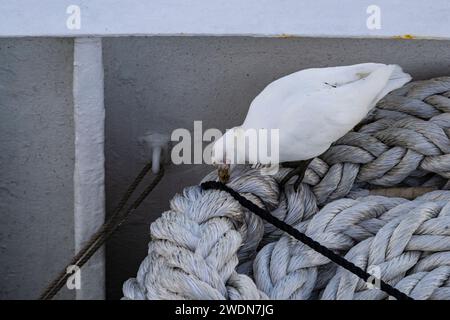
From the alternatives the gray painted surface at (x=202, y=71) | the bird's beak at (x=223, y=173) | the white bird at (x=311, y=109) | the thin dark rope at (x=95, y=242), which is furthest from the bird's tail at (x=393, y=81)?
the thin dark rope at (x=95, y=242)

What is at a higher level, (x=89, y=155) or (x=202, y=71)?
(x=202, y=71)

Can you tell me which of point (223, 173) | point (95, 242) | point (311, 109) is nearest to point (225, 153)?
point (223, 173)

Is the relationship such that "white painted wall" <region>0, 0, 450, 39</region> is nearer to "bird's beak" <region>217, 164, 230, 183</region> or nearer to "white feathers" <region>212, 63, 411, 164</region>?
"white feathers" <region>212, 63, 411, 164</region>

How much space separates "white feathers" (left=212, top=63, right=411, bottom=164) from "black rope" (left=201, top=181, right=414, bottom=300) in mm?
60

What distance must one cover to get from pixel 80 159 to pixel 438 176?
52cm

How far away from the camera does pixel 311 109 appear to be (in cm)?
96

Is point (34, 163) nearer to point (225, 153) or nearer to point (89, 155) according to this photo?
point (89, 155)

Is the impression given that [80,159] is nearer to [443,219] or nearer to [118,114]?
[118,114]

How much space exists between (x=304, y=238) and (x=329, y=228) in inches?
1.7

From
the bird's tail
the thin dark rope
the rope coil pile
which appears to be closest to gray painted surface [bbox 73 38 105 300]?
the thin dark rope

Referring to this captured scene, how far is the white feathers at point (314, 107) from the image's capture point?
961 mm

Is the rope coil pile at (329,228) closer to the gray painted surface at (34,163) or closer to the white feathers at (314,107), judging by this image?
the white feathers at (314,107)

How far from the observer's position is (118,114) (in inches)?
45.3
